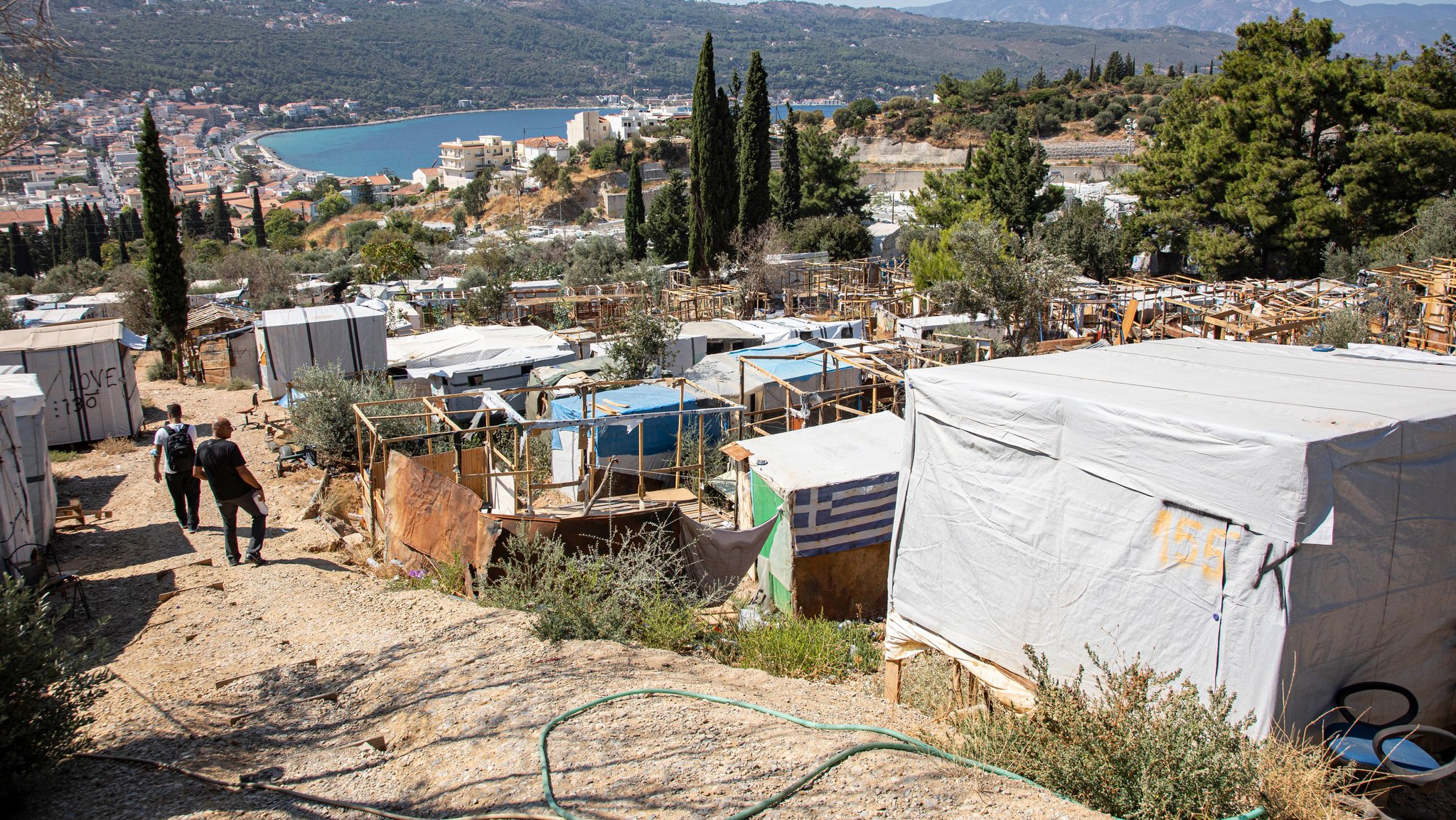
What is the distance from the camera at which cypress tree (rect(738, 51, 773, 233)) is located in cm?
Result: 3422

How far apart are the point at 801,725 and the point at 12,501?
6714 mm

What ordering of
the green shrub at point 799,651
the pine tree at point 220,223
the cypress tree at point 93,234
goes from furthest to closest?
the pine tree at point 220,223 → the cypress tree at point 93,234 → the green shrub at point 799,651

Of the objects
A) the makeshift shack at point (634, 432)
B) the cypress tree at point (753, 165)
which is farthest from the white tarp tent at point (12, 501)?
the cypress tree at point (753, 165)

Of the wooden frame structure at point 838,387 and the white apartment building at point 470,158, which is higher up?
the white apartment building at point 470,158

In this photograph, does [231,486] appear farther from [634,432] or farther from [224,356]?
[224,356]

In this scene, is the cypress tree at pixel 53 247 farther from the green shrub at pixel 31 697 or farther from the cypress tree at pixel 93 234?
the green shrub at pixel 31 697

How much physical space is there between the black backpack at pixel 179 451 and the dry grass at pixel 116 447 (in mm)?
5566

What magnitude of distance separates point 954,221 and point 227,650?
3283cm

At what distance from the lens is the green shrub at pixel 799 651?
20.9 feet

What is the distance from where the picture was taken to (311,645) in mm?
5949

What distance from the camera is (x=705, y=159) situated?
3338 centimetres

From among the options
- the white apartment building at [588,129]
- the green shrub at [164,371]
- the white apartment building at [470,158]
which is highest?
the white apartment building at [588,129]

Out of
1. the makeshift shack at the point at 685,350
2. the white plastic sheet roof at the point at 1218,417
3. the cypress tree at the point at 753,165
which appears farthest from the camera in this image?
the cypress tree at the point at 753,165

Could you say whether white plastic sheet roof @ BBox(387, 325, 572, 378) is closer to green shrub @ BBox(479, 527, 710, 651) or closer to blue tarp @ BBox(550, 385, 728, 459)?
blue tarp @ BBox(550, 385, 728, 459)
